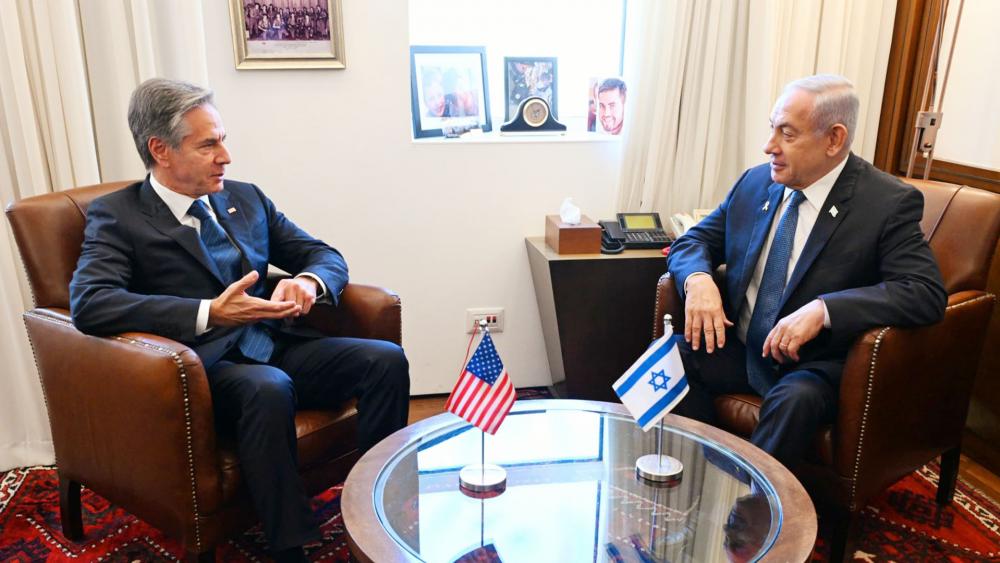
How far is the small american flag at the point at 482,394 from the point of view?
1714 mm

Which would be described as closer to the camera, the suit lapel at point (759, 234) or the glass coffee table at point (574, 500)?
the glass coffee table at point (574, 500)

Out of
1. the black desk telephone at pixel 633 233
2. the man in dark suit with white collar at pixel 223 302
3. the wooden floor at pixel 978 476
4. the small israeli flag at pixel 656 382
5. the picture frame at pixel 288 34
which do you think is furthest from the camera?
the black desk telephone at pixel 633 233

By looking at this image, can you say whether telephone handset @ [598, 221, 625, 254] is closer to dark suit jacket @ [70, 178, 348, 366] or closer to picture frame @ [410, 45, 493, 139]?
picture frame @ [410, 45, 493, 139]

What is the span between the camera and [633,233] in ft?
10.1

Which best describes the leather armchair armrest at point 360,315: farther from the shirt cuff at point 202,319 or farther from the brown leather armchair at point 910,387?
the brown leather armchair at point 910,387

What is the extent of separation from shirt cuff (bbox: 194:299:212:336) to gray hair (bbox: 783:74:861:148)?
1754 millimetres

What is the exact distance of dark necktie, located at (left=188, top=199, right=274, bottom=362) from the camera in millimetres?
2207

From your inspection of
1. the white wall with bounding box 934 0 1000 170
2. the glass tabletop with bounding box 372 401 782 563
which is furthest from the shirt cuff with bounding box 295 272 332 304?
the white wall with bounding box 934 0 1000 170

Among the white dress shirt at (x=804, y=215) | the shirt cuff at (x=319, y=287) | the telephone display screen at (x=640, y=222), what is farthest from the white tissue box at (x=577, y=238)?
the shirt cuff at (x=319, y=287)

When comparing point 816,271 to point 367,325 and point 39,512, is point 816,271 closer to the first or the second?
point 367,325

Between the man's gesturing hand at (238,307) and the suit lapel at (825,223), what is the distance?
147 cm

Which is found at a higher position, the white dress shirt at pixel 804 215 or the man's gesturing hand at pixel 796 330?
the white dress shirt at pixel 804 215

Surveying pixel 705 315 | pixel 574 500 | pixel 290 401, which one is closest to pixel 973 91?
pixel 705 315

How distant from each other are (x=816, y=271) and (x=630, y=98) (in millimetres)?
1162
